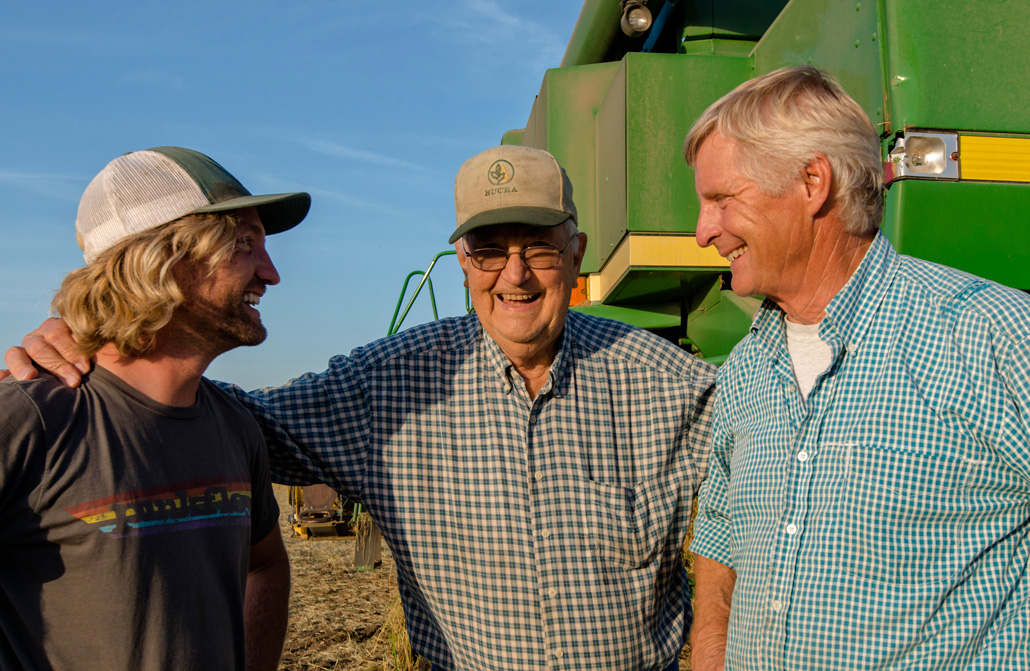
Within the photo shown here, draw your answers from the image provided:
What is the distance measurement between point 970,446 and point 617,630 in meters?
0.91

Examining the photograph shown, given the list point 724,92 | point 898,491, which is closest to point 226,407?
point 898,491

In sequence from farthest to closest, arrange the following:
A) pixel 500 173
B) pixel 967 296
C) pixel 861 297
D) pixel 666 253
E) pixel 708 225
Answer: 1. pixel 666 253
2. pixel 500 173
3. pixel 708 225
4. pixel 861 297
5. pixel 967 296

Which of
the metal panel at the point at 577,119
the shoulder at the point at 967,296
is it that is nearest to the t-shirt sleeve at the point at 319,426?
the shoulder at the point at 967,296

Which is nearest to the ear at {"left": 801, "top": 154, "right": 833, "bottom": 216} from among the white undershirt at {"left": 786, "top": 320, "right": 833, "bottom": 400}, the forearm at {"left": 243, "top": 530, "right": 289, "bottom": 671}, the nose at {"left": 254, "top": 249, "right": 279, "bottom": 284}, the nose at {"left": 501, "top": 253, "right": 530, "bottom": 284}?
the white undershirt at {"left": 786, "top": 320, "right": 833, "bottom": 400}

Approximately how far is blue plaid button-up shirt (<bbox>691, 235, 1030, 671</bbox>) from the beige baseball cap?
0.75 metres

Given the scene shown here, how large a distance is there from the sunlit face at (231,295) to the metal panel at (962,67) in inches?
79.1

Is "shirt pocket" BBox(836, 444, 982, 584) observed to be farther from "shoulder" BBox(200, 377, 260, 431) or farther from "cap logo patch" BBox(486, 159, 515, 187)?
"shoulder" BBox(200, 377, 260, 431)

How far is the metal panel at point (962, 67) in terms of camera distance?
2.73 m

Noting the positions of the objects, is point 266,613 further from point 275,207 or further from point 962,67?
point 962,67

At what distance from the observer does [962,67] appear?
275cm

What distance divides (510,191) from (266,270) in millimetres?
644

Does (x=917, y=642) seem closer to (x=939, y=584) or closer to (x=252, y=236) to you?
(x=939, y=584)

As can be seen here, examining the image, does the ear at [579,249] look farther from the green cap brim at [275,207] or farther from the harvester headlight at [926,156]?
the harvester headlight at [926,156]

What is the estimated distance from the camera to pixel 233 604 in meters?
1.77
